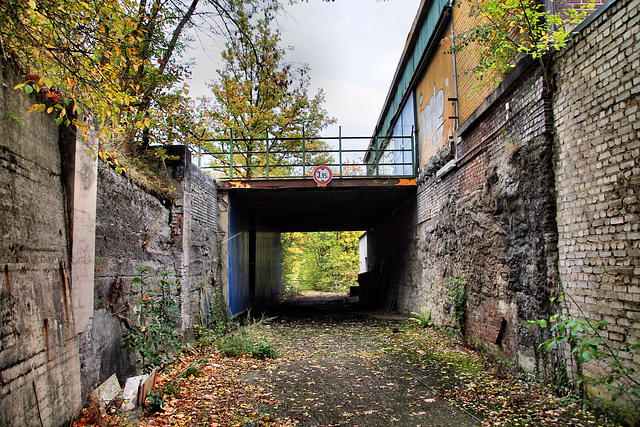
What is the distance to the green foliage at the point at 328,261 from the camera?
2892cm

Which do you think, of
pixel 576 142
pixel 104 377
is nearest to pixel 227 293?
pixel 104 377

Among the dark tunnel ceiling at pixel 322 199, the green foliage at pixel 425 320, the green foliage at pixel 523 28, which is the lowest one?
the green foliage at pixel 425 320

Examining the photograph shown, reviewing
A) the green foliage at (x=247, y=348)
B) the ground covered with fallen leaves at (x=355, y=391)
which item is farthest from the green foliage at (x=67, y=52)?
the green foliage at (x=247, y=348)

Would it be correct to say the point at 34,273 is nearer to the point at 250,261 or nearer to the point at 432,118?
the point at 432,118

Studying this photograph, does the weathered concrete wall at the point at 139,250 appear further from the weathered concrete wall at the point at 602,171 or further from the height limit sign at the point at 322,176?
the weathered concrete wall at the point at 602,171

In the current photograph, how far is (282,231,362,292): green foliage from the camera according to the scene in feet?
94.9

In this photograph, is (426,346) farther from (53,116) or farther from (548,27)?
(53,116)

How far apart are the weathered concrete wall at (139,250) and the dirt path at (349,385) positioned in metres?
1.87

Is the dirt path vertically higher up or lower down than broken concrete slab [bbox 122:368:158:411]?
lower down

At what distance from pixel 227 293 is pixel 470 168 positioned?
22.3 feet

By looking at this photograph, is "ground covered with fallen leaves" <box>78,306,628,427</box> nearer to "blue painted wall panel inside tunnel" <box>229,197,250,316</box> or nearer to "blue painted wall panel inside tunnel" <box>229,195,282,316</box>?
"blue painted wall panel inside tunnel" <box>229,197,250,316</box>

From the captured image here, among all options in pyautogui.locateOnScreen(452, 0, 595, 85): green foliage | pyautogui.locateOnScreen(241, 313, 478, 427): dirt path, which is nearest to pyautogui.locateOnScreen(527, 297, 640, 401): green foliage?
pyautogui.locateOnScreen(241, 313, 478, 427): dirt path

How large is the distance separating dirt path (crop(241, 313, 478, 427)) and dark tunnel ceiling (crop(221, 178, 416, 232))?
416 centimetres

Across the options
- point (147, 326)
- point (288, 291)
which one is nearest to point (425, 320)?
point (147, 326)
